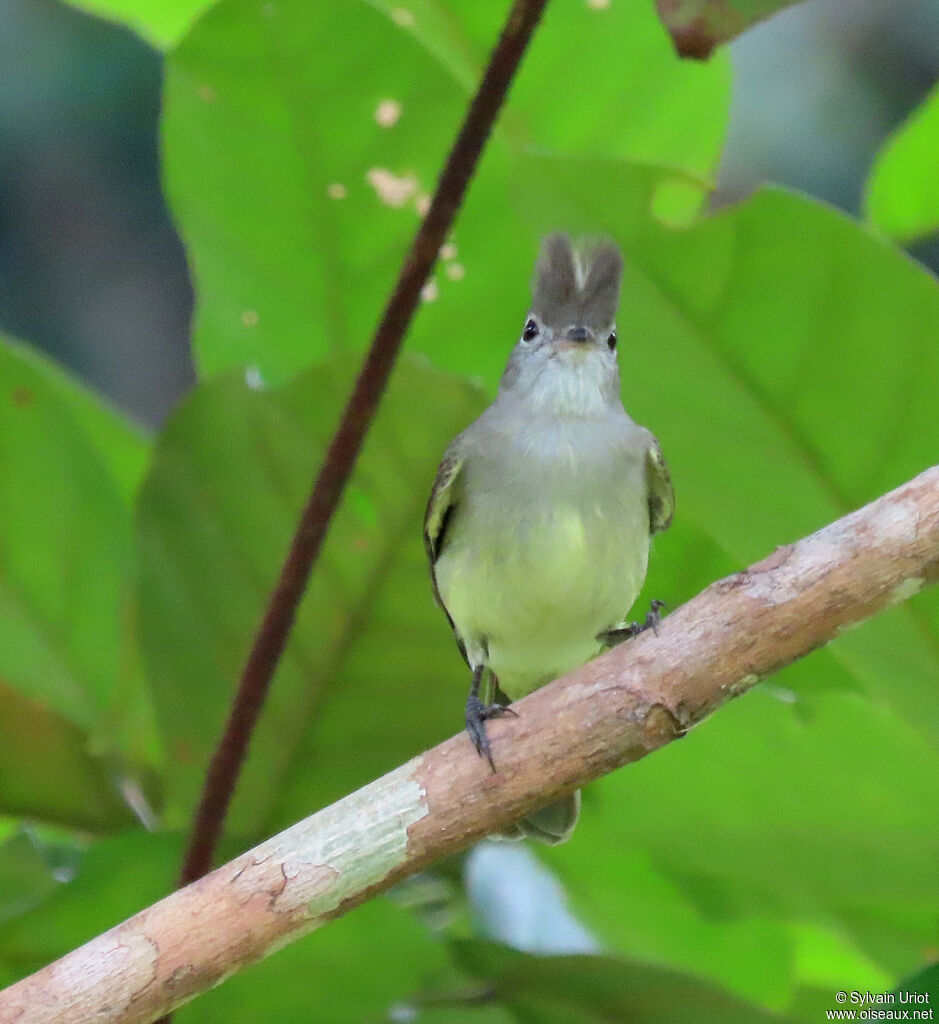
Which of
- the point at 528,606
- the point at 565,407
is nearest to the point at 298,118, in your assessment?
the point at 565,407

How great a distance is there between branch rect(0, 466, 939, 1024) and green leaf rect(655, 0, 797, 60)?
0.42 meters

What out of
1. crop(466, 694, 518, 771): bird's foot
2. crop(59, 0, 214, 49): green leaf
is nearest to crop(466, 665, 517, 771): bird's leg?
crop(466, 694, 518, 771): bird's foot

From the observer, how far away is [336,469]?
1.41 metres

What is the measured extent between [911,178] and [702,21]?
1105mm

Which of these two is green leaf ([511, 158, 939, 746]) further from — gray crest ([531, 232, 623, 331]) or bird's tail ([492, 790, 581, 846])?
bird's tail ([492, 790, 581, 846])

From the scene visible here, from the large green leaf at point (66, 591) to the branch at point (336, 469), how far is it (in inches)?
15.6

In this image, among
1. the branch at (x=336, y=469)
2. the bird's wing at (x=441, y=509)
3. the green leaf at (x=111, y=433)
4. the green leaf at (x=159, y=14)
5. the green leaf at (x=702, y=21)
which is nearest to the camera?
the green leaf at (x=702, y=21)

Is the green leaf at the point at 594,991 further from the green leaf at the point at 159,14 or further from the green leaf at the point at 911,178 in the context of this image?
the green leaf at the point at 159,14

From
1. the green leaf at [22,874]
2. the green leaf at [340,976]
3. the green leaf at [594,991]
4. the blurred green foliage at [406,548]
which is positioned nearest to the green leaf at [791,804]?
the blurred green foliage at [406,548]

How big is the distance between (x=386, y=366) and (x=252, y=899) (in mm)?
503

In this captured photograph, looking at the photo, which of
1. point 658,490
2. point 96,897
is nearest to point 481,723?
point 96,897

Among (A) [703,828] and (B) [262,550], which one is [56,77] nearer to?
(B) [262,550]

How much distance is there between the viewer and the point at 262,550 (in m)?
1.78

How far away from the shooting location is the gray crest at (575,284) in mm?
1933
